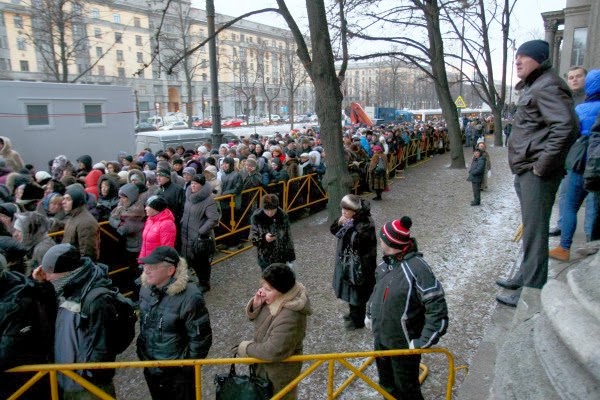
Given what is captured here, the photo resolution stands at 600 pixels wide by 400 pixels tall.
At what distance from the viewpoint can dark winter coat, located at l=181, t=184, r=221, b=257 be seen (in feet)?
19.2

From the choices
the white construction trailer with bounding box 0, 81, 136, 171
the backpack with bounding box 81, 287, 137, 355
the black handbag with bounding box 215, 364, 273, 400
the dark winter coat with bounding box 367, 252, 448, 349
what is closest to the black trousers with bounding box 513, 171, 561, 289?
the dark winter coat with bounding box 367, 252, 448, 349

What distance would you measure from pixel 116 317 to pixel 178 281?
460mm

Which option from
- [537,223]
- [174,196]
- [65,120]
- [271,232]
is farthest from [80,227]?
[65,120]

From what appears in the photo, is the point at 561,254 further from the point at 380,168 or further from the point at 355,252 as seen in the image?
the point at 380,168

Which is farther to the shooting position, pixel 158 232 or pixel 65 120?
pixel 65 120

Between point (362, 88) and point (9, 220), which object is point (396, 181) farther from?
point (362, 88)

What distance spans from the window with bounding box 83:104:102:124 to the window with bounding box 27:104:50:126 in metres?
1.29

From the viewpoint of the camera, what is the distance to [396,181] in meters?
14.6

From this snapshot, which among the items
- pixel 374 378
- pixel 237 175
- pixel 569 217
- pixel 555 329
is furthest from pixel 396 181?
pixel 555 329

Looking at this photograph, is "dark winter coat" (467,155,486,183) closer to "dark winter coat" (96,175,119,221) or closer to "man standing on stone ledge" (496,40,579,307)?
"man standing on stone ledge" (496,40,579,307)

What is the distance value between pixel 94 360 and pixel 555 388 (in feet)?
8.61

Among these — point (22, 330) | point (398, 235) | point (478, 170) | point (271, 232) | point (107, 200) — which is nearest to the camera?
point (22, 330)

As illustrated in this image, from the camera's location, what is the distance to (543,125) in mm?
3311

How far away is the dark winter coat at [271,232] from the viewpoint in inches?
208
